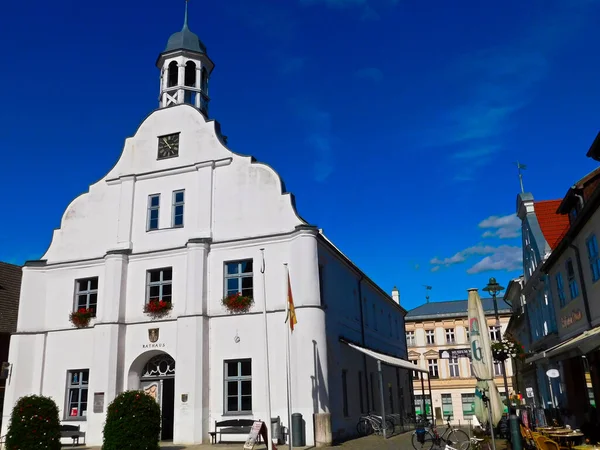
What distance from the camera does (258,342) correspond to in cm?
2072

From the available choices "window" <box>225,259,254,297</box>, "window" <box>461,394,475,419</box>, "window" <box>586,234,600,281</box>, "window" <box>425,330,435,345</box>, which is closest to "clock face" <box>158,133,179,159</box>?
"window" <box>225,259,254,297</box>

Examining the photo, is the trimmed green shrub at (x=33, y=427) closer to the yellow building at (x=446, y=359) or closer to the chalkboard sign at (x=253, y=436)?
the chalkboard sign at (x=253, y=436)

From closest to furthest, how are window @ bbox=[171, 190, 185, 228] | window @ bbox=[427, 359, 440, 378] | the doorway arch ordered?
1. the doorway arch
2. window @ bbox=[171, 190, 185, 228]
3. window @ bbox=[427, 359, 440, 378]

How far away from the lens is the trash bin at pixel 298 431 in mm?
18711

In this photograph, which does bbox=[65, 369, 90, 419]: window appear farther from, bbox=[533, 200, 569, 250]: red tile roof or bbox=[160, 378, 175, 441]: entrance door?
bbox=[533, 200, 569, 250]: red tile roof

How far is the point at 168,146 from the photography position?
24.7 metres

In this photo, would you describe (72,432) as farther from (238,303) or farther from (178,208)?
(178,208)

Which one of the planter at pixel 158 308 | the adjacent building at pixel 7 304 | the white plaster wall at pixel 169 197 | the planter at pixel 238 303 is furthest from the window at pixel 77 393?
the planter at pixel 238 303

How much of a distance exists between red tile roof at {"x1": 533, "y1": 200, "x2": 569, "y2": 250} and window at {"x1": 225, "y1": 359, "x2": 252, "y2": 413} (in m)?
16.9

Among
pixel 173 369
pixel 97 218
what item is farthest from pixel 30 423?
pixel 97 218

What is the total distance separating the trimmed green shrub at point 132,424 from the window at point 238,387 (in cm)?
553

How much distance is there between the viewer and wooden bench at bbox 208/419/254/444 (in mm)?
19594

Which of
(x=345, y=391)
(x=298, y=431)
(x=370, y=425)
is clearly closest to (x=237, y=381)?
(x=298, y=431)

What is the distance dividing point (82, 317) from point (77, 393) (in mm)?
2982
